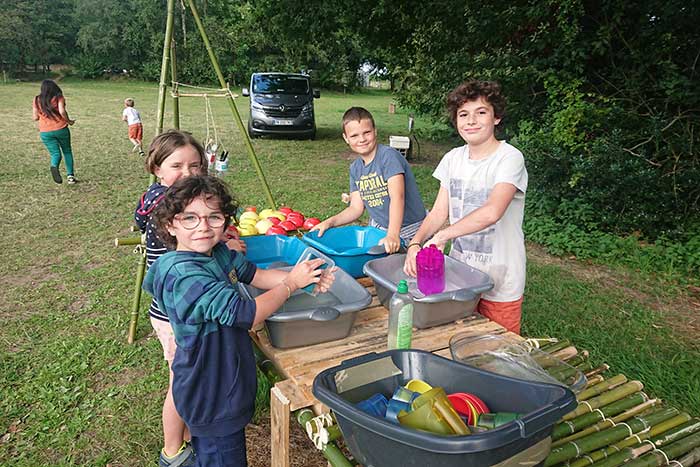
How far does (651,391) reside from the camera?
296 cm

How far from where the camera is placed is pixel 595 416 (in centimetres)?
171

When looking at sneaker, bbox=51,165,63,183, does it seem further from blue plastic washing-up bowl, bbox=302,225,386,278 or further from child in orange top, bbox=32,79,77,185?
blue plastic washing-up bowl, bbox=302,225,386,278

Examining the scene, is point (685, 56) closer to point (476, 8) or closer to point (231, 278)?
point (476, 8)

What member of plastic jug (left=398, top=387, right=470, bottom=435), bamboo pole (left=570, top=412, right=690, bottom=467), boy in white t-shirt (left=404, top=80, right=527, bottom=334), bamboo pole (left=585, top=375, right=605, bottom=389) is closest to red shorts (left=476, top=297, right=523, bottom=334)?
boy in white t-shirt (left=404, top=80, right=527, bottom=334)

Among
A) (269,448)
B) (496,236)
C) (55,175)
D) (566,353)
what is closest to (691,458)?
(566,353)

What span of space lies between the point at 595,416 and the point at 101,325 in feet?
10.8

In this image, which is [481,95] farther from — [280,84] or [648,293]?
[280,84]

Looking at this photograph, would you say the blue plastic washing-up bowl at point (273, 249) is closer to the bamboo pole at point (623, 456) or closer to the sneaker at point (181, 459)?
the sneaker at point (181, 459)

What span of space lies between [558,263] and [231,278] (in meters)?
4.21

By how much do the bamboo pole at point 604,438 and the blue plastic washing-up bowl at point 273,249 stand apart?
133 centimetres

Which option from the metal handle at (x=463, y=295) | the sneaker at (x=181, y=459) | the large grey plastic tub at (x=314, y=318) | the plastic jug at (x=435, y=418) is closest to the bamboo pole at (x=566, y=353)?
the metal handle at (x=463, y=295)

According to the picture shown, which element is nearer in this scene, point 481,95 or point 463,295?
point 463,295

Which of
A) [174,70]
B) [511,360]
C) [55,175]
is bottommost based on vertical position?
[55,175]

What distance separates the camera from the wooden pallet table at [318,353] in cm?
149
